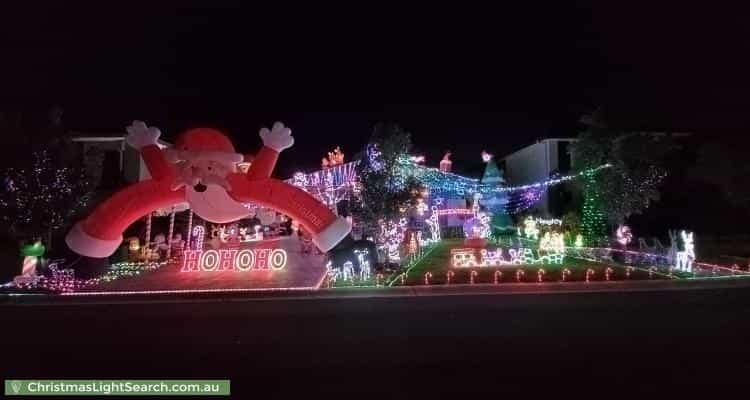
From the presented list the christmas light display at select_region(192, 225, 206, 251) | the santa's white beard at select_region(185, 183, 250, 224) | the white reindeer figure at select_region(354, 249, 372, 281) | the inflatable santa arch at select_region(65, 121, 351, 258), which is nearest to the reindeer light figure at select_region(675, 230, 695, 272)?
the white reindeer figure at select_region(354, 249, 372, 281)

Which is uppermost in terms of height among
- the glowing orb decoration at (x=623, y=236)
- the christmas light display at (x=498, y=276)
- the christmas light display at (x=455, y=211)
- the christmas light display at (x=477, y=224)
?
the christmas light display at (x=455, y=211)

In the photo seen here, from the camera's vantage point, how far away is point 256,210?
15898 mm

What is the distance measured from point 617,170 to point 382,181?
10.7 meters

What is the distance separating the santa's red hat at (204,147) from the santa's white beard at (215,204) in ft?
2.53

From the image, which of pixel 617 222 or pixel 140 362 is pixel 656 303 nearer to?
pixel 140 362

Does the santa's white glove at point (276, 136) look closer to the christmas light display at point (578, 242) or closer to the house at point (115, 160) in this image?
the house at point (115, 160)

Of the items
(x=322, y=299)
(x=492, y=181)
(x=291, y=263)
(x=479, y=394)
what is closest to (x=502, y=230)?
(x=492, y=181)

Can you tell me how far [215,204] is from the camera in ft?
45.9

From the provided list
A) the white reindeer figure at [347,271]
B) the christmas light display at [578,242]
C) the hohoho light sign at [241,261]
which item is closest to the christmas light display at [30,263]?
the hohoho light sign at [241,261]

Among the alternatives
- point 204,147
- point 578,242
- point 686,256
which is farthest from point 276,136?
point 578,242

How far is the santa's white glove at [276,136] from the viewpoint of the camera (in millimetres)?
13609

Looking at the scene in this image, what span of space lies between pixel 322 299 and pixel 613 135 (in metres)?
15.5

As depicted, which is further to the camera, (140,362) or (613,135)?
(613,135)

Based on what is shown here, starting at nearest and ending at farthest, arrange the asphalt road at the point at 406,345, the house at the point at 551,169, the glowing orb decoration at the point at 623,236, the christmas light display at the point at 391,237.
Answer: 1. the asphalt road at the point at 406,345
2. the christmas light display at the point at 391,237
3. the glowing orb decoration at the point at 623,236
4. the house at the point at 551,169
